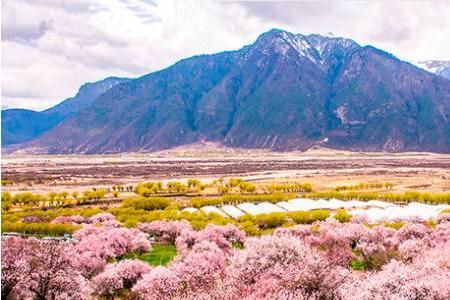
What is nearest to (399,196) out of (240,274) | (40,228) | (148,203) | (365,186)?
(365,186)

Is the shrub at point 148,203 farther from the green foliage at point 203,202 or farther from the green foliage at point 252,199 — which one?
the green foliage at point 252,199

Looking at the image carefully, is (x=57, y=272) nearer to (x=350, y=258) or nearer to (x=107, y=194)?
(x=350, y=258)

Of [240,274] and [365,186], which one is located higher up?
[240,274]

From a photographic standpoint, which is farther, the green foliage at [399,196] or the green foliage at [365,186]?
the green foliage at [365,186]

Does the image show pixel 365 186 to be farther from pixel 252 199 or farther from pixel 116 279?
pixel 116 279

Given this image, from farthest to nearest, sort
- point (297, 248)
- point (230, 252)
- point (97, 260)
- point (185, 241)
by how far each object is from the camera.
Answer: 1. point (185, 241)
2. point (230, 252)
3. point (97, 260)
4. point (297, 248)

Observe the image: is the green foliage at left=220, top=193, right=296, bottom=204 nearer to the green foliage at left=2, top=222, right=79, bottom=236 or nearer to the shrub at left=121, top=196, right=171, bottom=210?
the shrub at left=121, top=196, right=171, bottom=210

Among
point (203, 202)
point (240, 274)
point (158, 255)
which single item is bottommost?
point (203, 202)

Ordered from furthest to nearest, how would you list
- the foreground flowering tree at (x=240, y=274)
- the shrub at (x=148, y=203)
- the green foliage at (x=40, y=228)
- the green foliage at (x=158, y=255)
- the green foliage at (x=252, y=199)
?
the green foliage at (x=252, y=199) < the shrub at (x=148, y=203) < the green foliage at (x=40, y=228) < the green foliage at (x=158, y=255) < the foreground flowering tree at (x=240, y=274)

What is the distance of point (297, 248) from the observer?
26.7m

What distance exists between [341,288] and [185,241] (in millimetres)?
25888

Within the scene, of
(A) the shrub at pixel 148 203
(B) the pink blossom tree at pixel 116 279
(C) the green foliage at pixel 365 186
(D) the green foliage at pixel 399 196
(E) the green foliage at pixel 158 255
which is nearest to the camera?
(B) the pink blossom tree at pixel 116 279

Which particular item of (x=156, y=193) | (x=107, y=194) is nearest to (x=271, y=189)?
(x=156, y=193)

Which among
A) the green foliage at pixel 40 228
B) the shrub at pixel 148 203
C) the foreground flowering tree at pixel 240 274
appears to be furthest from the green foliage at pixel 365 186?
the foreground flowering tree at pixel 240 274
